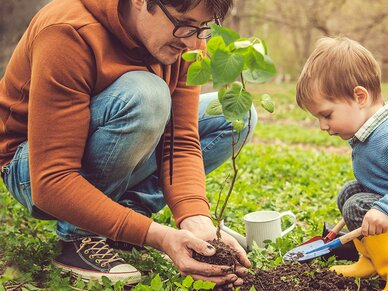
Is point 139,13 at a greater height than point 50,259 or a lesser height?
greater

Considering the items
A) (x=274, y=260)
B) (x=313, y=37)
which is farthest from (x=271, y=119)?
(x=274, y=260)

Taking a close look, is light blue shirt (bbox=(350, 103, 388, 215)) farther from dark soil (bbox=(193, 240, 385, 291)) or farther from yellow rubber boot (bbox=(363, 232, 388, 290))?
dark soil (bbox=(193, 240, 385, 291))

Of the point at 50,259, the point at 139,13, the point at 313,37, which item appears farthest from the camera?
the point at 313,37

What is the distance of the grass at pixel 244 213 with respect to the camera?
209 cm

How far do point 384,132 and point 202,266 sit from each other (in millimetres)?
830

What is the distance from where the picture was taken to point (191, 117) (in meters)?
2.29

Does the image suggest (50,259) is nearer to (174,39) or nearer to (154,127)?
(154,127)

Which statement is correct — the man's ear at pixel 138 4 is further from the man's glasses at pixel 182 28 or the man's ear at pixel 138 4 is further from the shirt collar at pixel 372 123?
the shirt collar at pixel 372 123

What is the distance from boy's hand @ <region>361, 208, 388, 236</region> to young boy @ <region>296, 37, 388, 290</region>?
0.10m

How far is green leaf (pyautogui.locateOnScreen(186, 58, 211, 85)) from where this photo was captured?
5.43 ft

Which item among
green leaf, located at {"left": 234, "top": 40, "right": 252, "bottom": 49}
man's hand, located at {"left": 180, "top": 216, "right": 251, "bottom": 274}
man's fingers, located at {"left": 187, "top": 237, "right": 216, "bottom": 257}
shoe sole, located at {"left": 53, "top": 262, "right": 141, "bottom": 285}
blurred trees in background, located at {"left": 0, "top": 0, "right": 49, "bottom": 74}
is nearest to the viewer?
green leaf, located at {"left": 234, "top": 40, "right": 252, "bottom": 49}

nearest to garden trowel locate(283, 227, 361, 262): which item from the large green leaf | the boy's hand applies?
the boy's hand

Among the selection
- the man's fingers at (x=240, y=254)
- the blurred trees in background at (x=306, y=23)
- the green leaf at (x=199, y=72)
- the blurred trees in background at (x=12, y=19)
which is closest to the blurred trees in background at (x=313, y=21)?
the blurred trees in background at (x=306, y=23)

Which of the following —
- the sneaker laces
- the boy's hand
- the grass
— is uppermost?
the boy's hand
